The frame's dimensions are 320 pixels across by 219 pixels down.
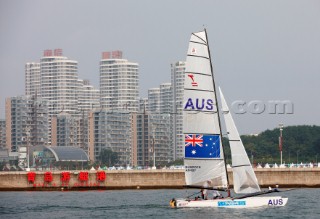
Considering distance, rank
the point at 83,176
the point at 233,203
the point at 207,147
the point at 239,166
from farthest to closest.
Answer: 1. the point at 83,176
2. the point at 239,166
3. the point at 207,147
4. the point at 233,203

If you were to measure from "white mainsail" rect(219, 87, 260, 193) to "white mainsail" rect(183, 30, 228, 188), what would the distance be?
2.76 feet

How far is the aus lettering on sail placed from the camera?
5916 centimetres

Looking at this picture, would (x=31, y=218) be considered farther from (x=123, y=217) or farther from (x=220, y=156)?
(x=220, y=156)

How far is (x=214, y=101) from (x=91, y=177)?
135ft

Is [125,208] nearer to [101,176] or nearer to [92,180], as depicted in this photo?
[101,176]

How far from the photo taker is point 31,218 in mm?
59031

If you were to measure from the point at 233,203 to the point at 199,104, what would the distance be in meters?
6.82

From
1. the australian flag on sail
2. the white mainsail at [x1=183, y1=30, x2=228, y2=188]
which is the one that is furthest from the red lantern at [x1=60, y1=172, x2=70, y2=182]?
the australian flag on sail

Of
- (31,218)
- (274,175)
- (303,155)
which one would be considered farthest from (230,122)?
(303,155)

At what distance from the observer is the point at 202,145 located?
197ft

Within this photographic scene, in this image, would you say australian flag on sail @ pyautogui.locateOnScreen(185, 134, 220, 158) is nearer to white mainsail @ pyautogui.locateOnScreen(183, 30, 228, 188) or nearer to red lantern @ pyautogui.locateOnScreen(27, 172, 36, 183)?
white mainsail @ pyautogui.locateOnScreen(183, 30, 228, 188)

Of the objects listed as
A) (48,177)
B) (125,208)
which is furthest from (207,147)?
(48,177)

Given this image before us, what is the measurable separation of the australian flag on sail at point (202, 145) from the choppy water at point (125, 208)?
3900 mm

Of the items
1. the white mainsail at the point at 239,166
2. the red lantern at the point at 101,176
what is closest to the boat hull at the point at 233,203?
the white mainsail at the point at 239,166
